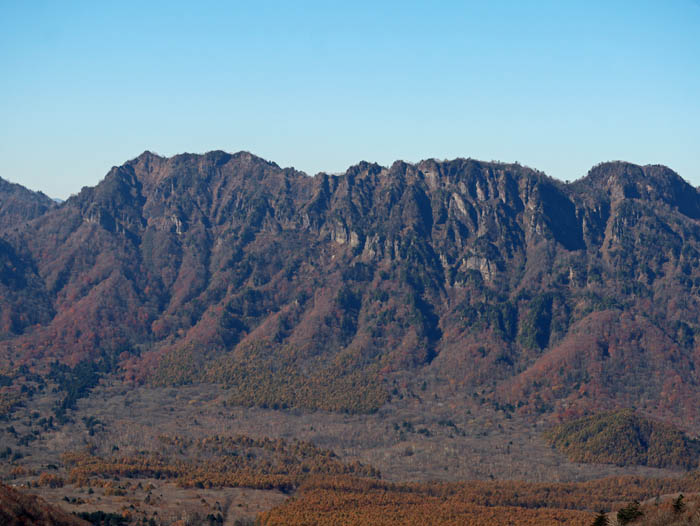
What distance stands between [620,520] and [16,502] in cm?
13097

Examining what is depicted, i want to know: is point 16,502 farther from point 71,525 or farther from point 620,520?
point 620,520

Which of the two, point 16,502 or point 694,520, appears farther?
point 16,502

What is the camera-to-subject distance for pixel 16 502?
192875 mm

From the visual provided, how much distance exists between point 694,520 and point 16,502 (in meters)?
143

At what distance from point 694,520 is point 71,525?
13663 cm

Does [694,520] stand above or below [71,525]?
above

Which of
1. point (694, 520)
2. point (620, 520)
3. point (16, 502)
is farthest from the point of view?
point (16, 502)

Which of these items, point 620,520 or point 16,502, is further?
point 16,502

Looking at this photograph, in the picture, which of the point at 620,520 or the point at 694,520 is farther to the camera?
the point at 620,520

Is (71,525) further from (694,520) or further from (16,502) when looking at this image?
(694,520)

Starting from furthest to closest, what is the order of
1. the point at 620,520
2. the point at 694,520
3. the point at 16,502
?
the point at 16,502 < the point at 620,520 < the point at 694,520

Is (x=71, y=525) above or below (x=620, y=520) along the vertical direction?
below

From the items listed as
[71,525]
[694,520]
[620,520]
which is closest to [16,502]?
[71,525]

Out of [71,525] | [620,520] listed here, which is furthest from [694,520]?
[71,525]
